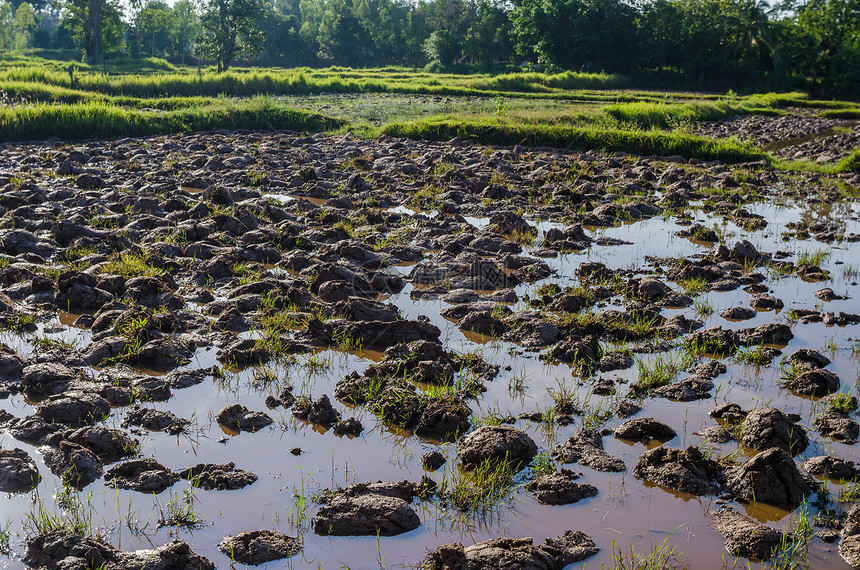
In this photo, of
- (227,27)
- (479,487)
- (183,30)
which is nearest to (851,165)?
(479,487)

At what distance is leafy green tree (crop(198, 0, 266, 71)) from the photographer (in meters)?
46.0

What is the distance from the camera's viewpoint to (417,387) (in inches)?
193

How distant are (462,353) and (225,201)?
603 cm

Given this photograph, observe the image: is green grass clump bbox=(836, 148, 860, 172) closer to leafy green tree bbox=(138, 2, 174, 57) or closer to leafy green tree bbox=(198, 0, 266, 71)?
leafy green tree bbox=(198, 0, 266, 71)

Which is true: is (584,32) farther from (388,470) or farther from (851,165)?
(388,470)

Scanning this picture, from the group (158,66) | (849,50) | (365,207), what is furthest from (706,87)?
(365,207)

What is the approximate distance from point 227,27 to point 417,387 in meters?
46.9

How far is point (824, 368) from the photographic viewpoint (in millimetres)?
5277

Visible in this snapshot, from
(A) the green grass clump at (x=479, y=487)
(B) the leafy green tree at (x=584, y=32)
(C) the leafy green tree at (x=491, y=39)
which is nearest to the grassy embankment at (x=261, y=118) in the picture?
(A) the green grass clump at (x=479, y=487)

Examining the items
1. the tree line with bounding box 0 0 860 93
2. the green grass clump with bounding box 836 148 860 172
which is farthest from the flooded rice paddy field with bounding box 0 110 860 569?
the tree line with bounding box 0 0 860 93

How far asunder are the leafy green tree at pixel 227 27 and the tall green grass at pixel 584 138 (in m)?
31.8

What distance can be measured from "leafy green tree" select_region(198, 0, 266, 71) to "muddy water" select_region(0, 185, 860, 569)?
44299 mm

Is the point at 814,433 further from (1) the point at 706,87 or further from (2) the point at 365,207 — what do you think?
(1) the point at 706,87

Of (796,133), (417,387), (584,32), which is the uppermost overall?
(584,32)
